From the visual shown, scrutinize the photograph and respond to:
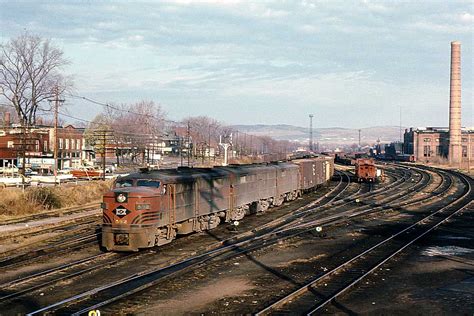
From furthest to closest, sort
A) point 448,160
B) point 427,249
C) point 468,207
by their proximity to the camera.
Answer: point 448,160
point 468,207
point 427,249

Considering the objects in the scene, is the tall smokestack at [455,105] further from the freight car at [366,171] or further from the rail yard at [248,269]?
the rail yard at [248,269]

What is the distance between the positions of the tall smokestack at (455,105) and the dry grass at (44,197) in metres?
92.1

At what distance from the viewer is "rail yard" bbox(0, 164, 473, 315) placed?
48.6 ft

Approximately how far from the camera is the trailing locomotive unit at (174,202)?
21719 mm

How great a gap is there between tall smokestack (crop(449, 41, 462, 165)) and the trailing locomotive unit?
94772mm

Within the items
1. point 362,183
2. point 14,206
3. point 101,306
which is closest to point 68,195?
point 14,206

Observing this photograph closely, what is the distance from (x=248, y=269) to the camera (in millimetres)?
19469

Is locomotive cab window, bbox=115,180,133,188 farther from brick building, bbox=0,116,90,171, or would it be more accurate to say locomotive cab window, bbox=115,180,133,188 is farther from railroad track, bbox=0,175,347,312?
brick building, bbox=0,116,90,171

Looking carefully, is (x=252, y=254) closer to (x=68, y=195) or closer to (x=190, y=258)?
(x=190, y=258)

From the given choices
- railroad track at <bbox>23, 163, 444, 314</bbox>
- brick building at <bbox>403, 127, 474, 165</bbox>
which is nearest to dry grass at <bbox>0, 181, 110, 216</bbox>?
railroad track at <bbox>23, 163, 444, 314</bbox>

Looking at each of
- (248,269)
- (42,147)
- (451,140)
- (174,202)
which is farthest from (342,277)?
(451,140)

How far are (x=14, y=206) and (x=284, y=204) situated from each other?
1879 cm

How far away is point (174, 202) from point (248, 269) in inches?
221

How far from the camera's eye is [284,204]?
4375cm
